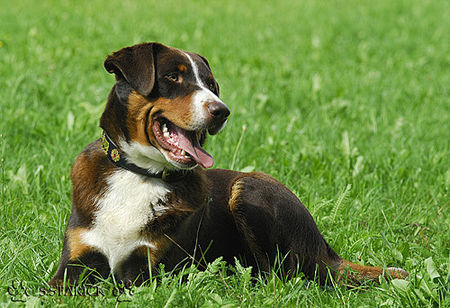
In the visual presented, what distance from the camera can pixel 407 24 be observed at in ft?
37.5

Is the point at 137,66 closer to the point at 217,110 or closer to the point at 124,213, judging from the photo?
the point at 217,110

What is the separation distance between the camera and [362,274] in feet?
11.2

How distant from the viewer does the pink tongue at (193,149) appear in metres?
3.09

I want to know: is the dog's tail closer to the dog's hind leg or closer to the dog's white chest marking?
the dog's hind leg

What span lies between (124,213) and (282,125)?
120 inches

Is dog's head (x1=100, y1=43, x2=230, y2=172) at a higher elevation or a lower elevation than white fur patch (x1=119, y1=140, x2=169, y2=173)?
higher

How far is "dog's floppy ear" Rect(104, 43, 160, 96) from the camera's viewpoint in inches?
121

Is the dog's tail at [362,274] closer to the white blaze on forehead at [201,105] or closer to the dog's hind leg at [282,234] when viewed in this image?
the dog's hind leg at [282,234]

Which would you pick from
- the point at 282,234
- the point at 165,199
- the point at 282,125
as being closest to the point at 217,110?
the point at 165,199

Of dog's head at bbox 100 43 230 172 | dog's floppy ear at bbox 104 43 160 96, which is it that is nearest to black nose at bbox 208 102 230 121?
dog's head at bbox 100 43 230 172

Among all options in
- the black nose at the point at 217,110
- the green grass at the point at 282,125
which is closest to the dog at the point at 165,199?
the black nose at the point at 217,110

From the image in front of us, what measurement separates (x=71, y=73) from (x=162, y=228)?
4679 millimetres

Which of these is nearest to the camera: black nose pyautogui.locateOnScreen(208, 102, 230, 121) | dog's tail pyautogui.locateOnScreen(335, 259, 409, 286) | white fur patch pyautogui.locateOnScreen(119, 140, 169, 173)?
black nose pyautogui.locateOnScreen(208, 102, 230, 121)

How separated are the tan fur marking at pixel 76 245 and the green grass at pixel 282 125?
0.20 meters
